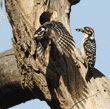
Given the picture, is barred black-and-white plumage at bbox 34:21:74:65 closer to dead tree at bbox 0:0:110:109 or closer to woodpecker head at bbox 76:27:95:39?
dead tree at bbox 0:0:110:109

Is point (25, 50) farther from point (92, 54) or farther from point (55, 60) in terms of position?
point (92, 54)

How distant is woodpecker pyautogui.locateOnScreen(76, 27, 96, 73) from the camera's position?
9.94 ft

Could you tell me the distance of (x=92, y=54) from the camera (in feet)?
9.95

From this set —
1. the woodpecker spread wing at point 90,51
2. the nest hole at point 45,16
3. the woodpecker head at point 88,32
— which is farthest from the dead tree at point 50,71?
the woodpecker head at point 88,32

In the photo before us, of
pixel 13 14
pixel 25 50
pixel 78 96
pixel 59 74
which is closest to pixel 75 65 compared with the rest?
pixel 59 74

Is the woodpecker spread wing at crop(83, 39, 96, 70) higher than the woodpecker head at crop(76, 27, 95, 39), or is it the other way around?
the woodpecker head at crop(76, 27, 95, 39)

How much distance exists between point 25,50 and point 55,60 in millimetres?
456

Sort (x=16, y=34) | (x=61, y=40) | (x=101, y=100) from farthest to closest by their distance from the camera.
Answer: (x=16, y=34)
(x=101, y=100)
(x=61, y=40)

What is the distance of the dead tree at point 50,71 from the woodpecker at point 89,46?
9 centimetres

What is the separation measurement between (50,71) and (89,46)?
2.18 feet

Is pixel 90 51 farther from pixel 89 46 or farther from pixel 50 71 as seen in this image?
pixel 50 71

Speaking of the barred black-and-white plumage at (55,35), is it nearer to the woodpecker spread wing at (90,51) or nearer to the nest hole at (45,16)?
the woodpecker spread wing at (90,51)

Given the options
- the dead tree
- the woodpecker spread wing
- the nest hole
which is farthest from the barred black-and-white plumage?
the nest hole

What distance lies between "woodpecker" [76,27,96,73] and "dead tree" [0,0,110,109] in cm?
9
